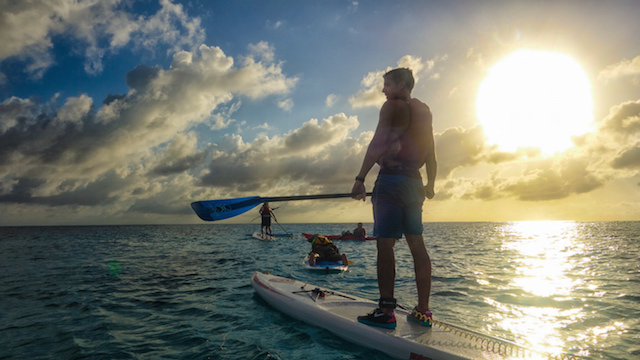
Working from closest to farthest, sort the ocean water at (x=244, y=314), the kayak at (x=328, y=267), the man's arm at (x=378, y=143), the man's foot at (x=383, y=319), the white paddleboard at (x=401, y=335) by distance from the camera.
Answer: the white paddleboard at (x=401, y=335)
the man's arm at (x=378, y=143)
the man's foot at (x=383, y=319)
the ocean water at (x=244, y=314)
the kayak at (x=328, y=267)

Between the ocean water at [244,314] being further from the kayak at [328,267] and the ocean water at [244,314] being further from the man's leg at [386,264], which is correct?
the man's leg at [386,264]

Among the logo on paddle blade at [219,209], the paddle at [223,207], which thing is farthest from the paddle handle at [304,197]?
the logo on paddle blade at [219,209]

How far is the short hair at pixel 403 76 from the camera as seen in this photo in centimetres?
360

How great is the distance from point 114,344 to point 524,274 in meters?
12.1


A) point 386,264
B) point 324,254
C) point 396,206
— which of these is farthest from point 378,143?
point 324,254

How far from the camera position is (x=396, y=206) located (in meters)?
3.56

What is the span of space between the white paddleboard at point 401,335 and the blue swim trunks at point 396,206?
1.22 metres

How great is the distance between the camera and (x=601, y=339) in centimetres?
466

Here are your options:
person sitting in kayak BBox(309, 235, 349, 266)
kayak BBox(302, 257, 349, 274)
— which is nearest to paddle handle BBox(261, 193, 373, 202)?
kayak BBox(302, 257, 349, 274)

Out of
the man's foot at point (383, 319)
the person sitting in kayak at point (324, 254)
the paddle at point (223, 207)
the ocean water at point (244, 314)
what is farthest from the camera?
the person sitting in kayak at point (324, 254)

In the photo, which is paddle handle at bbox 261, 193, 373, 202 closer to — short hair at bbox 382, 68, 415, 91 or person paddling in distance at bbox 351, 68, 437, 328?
person paddling in distance at bbox 351, 68, 437, 328

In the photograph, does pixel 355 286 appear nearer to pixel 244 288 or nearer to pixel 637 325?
pixel 244 288

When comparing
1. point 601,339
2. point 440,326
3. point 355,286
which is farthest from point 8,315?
point 601,339

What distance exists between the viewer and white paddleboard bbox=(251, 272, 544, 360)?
338cm
